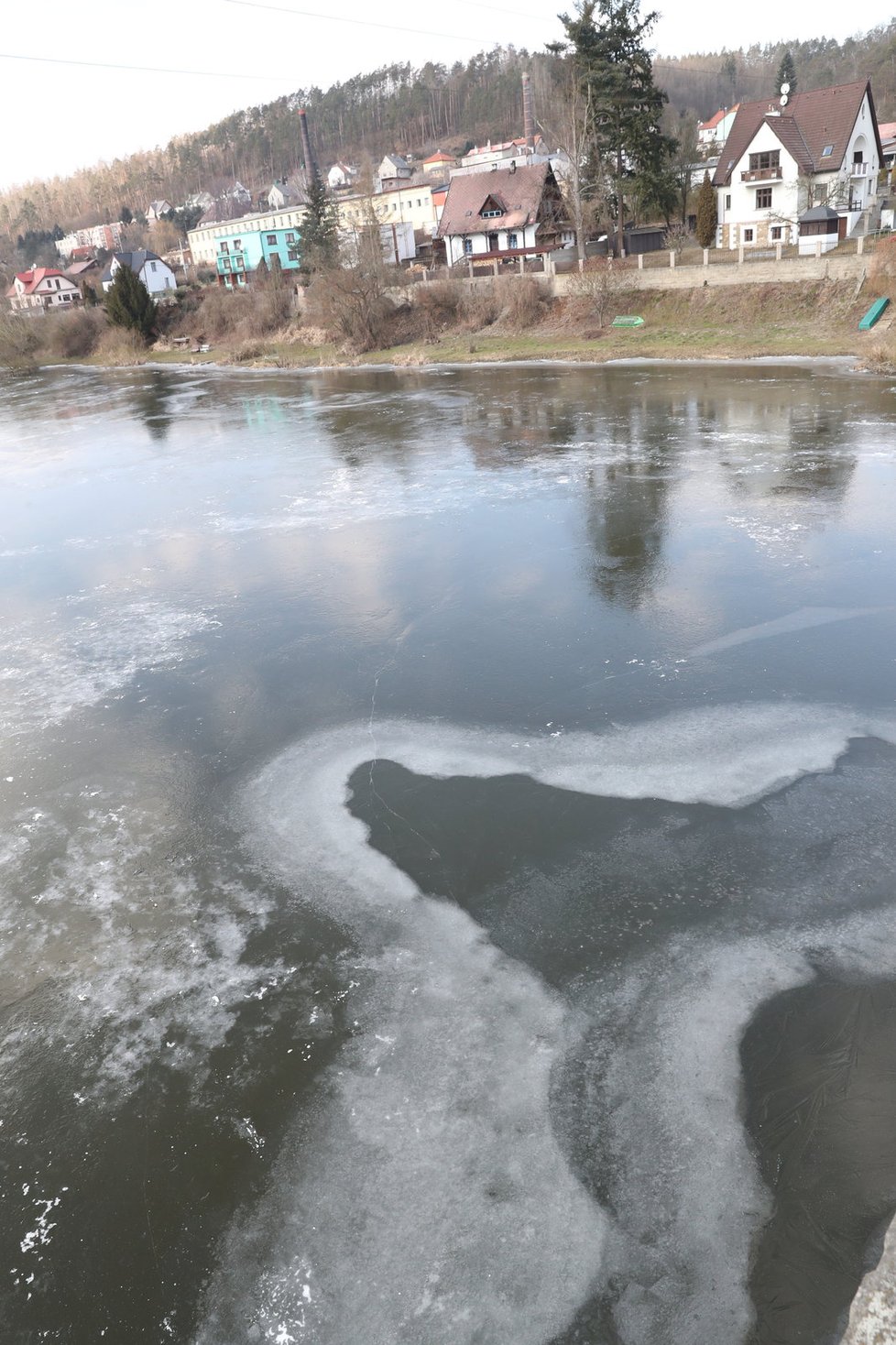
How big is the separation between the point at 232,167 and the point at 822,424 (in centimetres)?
15661

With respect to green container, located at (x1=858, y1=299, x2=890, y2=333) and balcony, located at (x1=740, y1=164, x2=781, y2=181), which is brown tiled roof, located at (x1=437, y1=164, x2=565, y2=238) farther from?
green container, located at (x1=858, y1=299, x2=890, y2=333)

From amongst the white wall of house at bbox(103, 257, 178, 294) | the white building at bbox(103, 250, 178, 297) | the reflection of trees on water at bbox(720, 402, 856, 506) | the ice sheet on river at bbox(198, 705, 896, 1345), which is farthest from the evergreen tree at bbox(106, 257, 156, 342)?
the ice sheet on river at bbox(198, 705, 896, 1345)

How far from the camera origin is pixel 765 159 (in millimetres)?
38688

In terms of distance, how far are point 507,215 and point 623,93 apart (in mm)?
14690

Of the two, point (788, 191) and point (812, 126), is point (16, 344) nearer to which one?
point (788, 191)

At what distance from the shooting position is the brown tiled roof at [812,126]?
3791 centimetres

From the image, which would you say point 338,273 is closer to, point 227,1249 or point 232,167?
point 227,1249

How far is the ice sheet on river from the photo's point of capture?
383cm

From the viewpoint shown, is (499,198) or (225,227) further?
(225,227)

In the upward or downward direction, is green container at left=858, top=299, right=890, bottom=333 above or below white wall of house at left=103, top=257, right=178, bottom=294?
below

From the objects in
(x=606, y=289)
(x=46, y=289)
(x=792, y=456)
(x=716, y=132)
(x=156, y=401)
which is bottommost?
(x=792, y=456)

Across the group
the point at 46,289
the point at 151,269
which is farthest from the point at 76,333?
the point at 46,289

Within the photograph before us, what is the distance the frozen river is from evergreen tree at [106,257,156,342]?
160ft

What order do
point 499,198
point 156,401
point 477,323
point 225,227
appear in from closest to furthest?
1. point 156,401
2. point 477,323
3. point 499,198
4. point 225,227
